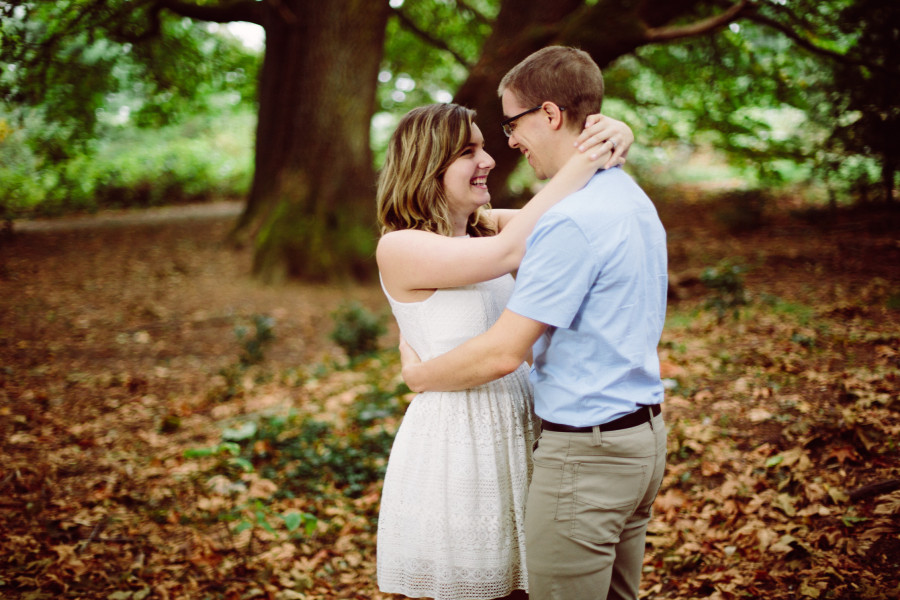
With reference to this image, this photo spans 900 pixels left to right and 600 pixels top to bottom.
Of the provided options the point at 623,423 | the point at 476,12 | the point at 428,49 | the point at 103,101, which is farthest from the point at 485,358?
the point at 428,49

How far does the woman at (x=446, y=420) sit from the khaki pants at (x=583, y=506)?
0.28 meters

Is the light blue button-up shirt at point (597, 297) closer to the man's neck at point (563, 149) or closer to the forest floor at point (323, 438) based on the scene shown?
the man's neck at point (563, 149)

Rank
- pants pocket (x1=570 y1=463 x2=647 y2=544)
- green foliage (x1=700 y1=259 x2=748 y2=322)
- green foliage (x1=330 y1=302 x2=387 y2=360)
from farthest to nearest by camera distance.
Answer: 1. green foliage (x1=330 y1=302 x2=387 y2=360)
2. green foliage (x1=700 y1=259 x2=748 y2=322)
3. pants pocket (x1=570 y1=463 x2=647 y2=544)

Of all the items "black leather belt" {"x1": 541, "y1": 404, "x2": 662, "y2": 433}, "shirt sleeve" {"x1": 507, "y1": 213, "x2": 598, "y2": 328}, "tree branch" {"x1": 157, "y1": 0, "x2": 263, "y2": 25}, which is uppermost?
"tree branch" {"x1": 157, "y1": 0, "x2": 263, "y2": 25}

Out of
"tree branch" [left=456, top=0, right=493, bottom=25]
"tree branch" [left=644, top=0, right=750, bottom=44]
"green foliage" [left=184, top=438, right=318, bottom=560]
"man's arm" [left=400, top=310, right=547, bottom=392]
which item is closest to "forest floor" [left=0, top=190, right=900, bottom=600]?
"green foliage" [left=184, top=438, right=318, bottom=560]

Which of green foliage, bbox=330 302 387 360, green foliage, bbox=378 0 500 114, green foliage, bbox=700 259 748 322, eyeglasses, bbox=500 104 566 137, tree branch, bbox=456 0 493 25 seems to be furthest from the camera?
green foliage, bbox=378 0 500 114

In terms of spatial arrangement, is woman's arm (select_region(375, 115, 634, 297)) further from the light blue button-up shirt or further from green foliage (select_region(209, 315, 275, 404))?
green foliage (select_region(209, 315, 275, 404))

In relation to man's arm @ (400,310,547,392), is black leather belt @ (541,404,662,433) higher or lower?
lower

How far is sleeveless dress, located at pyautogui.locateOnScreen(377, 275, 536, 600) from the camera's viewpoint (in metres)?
2.31

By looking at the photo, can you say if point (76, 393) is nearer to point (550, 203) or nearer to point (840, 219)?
point (550, 203)

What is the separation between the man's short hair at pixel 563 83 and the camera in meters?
2.09

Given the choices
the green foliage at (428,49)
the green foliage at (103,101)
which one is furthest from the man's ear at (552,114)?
the green foliage at (428,49)

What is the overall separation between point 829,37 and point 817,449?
18.9 feet

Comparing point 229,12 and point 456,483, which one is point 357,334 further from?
point 229,12
